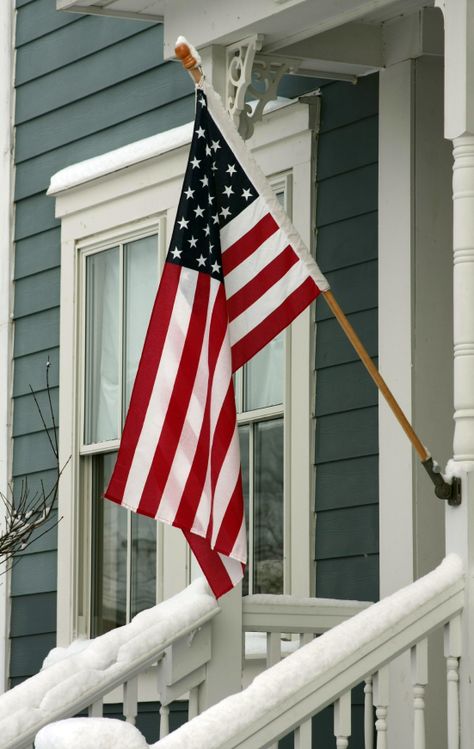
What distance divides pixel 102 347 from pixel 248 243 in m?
3.03

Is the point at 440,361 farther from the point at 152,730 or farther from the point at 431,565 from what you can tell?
the point at 152,730

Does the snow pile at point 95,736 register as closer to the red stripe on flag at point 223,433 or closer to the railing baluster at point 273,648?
the red stripe on flag at point 223,433

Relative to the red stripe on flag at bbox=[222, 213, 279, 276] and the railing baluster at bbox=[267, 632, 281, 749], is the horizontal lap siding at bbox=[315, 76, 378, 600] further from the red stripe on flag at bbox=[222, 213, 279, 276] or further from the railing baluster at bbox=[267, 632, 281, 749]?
the red stripe on flag at bbox=[222, 213, 279, 276]

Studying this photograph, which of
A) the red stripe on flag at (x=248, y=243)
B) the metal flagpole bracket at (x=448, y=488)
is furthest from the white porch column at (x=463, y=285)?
the red stripe on flag at (x=248, y=243)

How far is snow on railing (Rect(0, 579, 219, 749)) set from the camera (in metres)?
4.84

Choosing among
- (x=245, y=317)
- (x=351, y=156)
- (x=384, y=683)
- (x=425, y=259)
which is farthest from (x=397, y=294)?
(x=384, y=683)

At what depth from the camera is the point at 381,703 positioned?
4.51 m

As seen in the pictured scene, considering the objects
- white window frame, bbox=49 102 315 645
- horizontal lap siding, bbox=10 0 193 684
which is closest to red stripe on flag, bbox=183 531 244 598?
white window frame, bbox=49 102 315 645

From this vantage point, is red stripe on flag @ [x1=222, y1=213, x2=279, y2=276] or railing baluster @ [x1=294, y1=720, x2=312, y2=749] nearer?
railing baluster @ [x1=294, y1=720, x2=312, y2=749]

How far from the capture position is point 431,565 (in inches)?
246

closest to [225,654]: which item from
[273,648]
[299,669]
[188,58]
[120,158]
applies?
[273,648]

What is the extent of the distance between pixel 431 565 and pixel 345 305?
1.19 meters

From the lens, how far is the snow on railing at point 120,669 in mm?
4844

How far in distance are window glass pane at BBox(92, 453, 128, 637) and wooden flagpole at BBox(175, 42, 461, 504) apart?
315 centimetres
